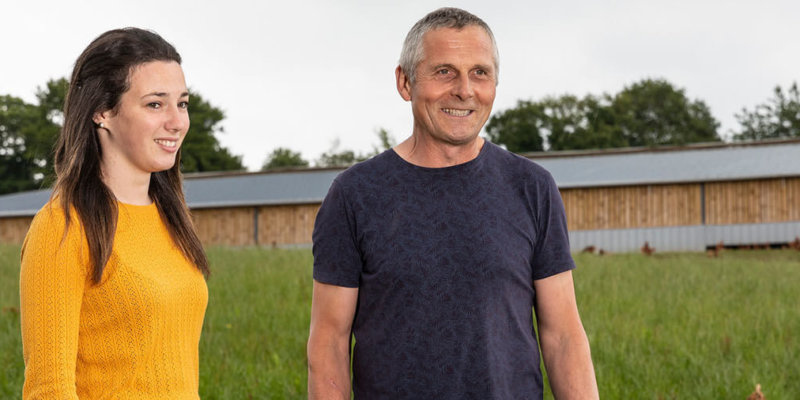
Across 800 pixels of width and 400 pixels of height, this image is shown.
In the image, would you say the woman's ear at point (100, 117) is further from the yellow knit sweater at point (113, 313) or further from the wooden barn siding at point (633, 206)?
the wooden barn siding at point (633, 206)

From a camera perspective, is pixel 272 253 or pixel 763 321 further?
pixel 272 253

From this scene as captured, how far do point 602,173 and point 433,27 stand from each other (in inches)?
1089

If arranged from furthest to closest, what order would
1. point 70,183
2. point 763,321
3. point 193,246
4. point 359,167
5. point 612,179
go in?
point 612,179, point 763,321, point 359,167, point 193,246, point 70,183

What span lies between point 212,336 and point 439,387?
6467 millimetres

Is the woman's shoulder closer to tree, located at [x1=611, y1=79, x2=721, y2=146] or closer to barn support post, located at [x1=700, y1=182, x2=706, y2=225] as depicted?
barn support post, located at [x1=700, y1=182, x2=706, y2=225]

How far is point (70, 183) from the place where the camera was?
2281 millimetres

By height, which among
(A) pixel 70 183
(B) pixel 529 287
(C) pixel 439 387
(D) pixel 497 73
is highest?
(D) pixel 497 73

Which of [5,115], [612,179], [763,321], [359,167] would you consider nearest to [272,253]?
[763,321]

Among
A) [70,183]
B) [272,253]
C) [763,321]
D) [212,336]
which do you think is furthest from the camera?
[272,253]

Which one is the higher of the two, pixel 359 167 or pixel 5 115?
pixel 5 115

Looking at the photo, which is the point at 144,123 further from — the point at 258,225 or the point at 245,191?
the point at 245,191

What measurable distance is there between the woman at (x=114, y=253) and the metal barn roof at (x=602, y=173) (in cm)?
2517

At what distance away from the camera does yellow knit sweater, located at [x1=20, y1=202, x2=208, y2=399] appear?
6.91ft

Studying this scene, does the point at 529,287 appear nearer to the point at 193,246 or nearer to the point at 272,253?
the point at 193,246
